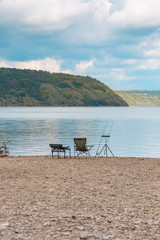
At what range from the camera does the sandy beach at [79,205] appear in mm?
5375

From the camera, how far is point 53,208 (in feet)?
22.4

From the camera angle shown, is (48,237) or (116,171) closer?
(48,237)

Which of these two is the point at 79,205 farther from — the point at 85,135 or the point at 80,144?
the point at 85,135

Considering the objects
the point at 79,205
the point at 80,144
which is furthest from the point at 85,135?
the point at 79,205

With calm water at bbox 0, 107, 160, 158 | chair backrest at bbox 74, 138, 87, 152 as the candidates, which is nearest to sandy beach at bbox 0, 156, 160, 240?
chair backrest at bbox 74, 138, 87, 152

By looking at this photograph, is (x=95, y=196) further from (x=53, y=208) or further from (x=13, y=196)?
(x=13, y=196)

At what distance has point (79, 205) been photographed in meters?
7.08

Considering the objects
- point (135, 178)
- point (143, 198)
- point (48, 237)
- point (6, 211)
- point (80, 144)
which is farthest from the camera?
point (80, 144)

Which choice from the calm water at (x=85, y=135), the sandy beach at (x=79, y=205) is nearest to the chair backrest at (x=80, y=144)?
the sandy beach at (x=79, y=205)

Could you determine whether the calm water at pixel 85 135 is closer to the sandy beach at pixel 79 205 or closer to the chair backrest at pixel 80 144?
the chair backrest at pixel 80 144

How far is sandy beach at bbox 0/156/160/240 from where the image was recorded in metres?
5.38

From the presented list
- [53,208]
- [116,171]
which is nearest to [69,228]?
[53,208]

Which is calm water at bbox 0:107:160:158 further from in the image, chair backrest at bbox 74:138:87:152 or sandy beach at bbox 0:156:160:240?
sandy beach at bbox 0:156:160:240

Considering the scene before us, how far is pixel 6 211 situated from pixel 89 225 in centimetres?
181
